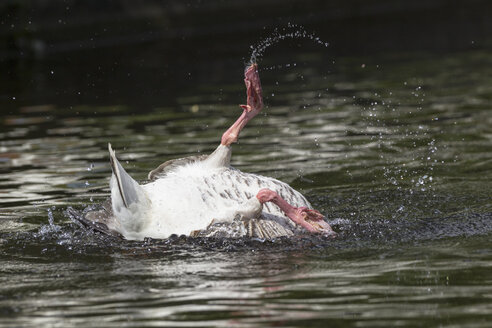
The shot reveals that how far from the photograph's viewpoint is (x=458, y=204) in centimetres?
678

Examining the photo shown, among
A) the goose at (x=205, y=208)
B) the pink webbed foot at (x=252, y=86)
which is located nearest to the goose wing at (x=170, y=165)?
the goose at (x=205, y=208)

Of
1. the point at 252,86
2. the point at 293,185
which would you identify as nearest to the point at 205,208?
the point at 252,86

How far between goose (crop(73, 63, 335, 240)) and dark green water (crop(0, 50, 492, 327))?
11 centimetres

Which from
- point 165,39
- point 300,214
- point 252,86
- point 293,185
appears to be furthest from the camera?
point 165,39

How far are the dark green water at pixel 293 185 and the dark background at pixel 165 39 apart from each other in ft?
0.65

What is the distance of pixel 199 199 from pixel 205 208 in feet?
0.21

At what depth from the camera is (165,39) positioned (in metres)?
18.7

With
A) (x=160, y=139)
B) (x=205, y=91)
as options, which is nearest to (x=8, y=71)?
(x=205, y=91)

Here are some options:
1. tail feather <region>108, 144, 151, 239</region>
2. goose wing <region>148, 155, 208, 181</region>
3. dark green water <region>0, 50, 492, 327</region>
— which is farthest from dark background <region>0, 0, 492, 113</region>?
tail feather <region>108, 144, 151, 239</region>

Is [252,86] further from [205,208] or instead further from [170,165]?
[205,208]

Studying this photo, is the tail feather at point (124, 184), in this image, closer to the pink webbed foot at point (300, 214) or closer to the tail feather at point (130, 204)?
the tail feather at point (130, 204)

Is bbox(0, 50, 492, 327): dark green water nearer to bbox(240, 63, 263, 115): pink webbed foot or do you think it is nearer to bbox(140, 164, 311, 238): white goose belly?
bbox(140, 164, 311, 238): white goose belly

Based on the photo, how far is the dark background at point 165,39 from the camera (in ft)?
46.4

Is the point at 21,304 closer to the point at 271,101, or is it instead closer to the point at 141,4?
the point at 271,101
